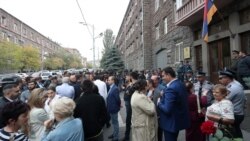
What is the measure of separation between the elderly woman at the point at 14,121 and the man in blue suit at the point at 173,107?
257 cm

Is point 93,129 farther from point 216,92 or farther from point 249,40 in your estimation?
point 249,40

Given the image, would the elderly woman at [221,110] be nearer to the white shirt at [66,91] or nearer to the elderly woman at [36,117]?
the elderly woman at [36,117]

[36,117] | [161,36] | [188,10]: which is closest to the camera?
[36,117]

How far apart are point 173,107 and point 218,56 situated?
10871 mm

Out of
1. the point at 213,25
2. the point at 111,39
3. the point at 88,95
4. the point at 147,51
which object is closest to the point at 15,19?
the point at 111,39

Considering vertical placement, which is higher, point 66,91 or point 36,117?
point 66,91

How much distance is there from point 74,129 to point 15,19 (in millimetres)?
67987

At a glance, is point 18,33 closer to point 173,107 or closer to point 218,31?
point 218,31

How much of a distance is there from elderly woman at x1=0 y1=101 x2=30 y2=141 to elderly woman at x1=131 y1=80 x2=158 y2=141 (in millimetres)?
2637

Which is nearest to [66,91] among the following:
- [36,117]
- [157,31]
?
[36,117]

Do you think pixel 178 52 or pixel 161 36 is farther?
pixel 161 36

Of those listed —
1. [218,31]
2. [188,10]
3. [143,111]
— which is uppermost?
[188,10]

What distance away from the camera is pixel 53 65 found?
3410 inches

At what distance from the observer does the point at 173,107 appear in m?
5.17
